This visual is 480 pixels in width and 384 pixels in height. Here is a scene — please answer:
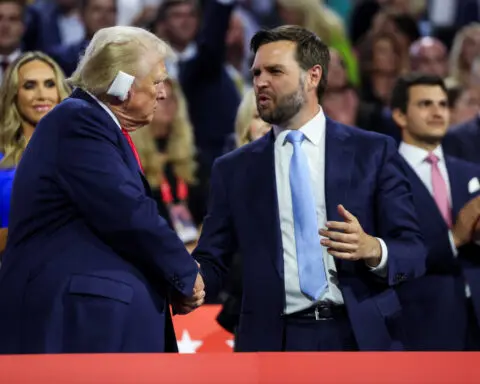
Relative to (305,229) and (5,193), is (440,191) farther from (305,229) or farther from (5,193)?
(5,193)

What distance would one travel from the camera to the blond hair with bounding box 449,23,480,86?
6.70m

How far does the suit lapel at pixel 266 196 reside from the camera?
333cm

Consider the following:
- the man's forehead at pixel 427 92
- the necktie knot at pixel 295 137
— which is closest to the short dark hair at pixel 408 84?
the man's forehead at pixel 427 92

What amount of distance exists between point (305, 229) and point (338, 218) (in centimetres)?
10

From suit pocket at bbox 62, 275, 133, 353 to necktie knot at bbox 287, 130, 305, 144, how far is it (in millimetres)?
795

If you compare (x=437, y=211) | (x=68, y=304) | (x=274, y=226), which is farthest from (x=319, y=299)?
(x=437, y=211)

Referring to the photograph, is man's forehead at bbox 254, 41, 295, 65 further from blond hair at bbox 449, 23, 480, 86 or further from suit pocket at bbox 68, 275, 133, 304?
blond hair at bbox 449, 23, 480, 86

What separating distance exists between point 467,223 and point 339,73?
7.67 feet

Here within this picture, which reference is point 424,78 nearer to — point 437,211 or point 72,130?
point 437,211

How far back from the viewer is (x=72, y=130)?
2910 millimetres

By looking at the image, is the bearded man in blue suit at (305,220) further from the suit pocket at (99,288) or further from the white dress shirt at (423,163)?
the white dress shirt at (423,163)

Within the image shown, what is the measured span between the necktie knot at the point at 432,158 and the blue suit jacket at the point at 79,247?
1705mm

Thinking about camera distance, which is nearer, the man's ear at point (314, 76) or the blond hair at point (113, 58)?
the blond hair at point (113, 58)

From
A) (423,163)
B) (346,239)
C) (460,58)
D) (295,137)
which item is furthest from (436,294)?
(460,58)
